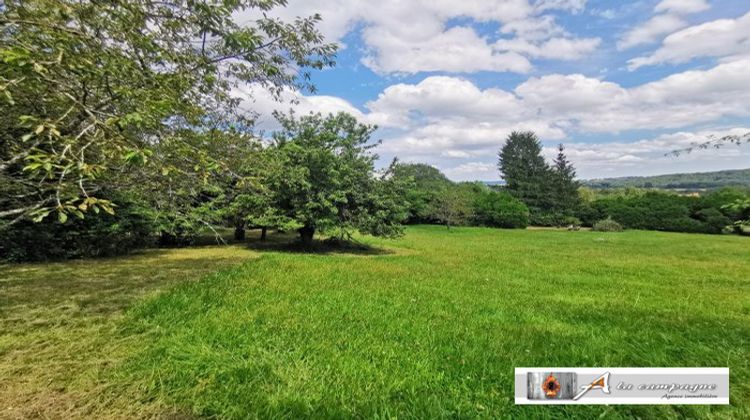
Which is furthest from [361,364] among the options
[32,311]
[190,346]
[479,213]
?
[479,213]

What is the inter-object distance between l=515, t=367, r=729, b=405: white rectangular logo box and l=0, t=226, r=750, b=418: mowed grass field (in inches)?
4.0

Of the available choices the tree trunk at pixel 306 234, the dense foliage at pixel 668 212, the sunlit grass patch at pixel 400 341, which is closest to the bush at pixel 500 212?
the dense foliage at pixel 668 212

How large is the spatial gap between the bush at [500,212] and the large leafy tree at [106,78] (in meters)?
35.8

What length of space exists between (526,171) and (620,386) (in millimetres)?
51845

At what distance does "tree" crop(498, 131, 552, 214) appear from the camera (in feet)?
152

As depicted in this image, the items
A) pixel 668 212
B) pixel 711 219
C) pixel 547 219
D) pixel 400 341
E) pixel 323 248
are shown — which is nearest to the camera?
pixel 400 341

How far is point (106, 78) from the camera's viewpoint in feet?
9.62

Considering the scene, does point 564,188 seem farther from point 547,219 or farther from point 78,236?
point 78,236

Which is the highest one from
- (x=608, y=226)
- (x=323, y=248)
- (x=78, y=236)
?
(x=78, y=236)

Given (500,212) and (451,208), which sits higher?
(451,208)

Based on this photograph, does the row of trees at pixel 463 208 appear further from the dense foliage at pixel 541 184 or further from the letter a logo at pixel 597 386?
the letter a logo at pixel 597 386

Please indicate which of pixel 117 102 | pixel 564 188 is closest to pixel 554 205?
pixel 564 188

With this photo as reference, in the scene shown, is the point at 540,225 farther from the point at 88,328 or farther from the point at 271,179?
the point at 88,328

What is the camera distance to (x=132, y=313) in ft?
14.8
